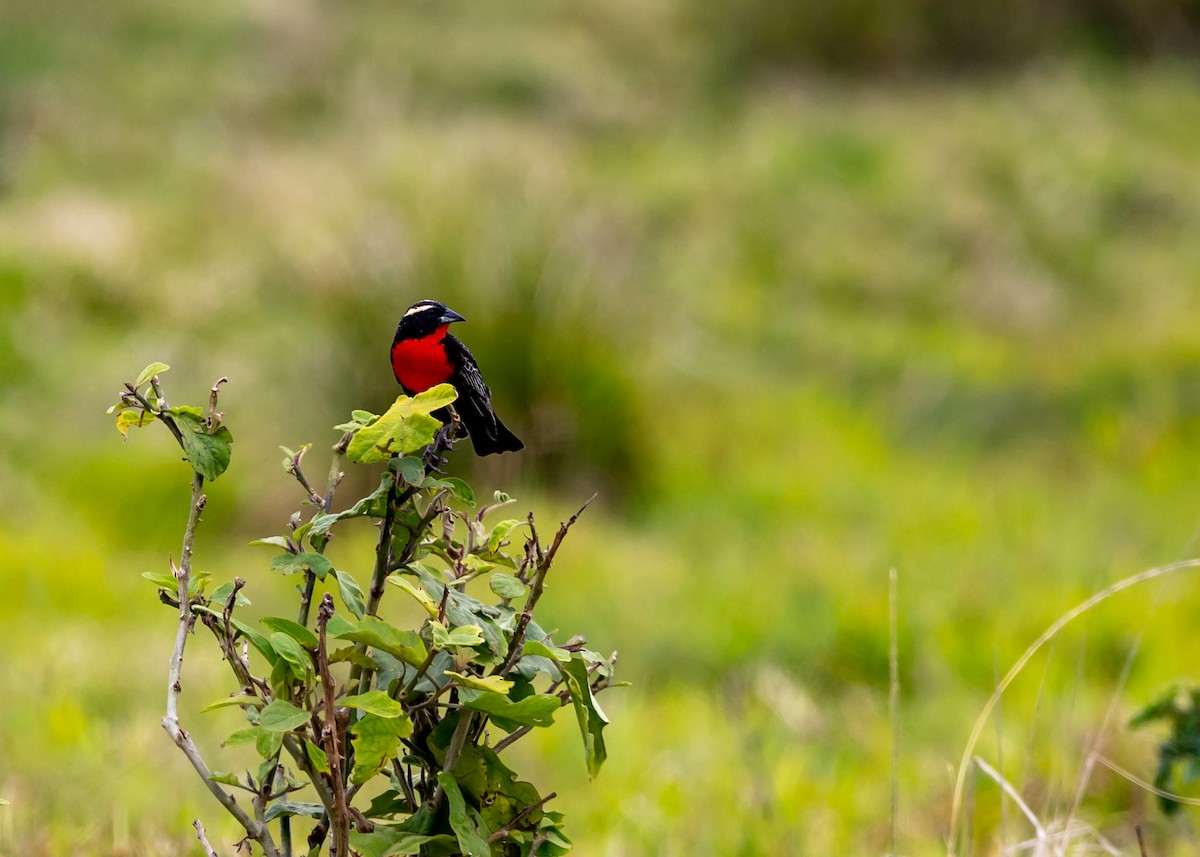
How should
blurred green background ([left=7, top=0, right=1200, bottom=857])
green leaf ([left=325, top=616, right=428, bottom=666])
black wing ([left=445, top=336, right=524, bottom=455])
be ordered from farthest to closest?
1. blurred green background ([left=7, top=0, right=1200, bottom=857])
2. black wing ([left=445, top=336, right=524, bottom=455])
3. green leaf ([left=325, top=616, right=428, bottom=666])

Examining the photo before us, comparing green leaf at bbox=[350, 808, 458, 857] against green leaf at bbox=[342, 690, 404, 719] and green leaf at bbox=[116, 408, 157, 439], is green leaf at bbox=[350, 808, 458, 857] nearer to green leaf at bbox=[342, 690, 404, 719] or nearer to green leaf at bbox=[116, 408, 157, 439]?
green leaf at bbox=[342, 690, 404, 719]

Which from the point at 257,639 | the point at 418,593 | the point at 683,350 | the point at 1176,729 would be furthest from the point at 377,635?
the point at 683,350

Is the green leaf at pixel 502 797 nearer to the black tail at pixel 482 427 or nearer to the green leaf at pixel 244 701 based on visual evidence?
the green leaf at pixel 244 701

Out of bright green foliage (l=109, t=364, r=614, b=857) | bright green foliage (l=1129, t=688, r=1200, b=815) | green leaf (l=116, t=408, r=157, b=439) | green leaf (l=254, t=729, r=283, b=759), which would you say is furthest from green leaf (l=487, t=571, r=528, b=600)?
bright green foliage (l=1129, t=688, r=1200, b=815)

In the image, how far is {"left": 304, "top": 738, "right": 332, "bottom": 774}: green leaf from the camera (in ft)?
5.52

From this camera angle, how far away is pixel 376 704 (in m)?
1.62

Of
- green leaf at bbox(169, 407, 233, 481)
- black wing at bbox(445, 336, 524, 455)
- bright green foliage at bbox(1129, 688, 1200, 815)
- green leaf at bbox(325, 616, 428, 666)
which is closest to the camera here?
green leaf at bbox(325, 616, 428, 666)

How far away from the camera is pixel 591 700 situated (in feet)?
5.90

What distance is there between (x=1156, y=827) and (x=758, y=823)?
1135mm

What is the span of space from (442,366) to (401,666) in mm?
491

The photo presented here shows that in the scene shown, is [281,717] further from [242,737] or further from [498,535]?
[498,535]

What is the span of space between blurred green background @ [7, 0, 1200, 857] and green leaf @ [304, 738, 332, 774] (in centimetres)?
118

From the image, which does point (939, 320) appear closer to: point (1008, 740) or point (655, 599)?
point (655, 599)

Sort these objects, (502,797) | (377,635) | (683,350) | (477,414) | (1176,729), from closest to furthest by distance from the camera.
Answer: (377,635), (502,797), (477,414), (1176,729), (683,350)
